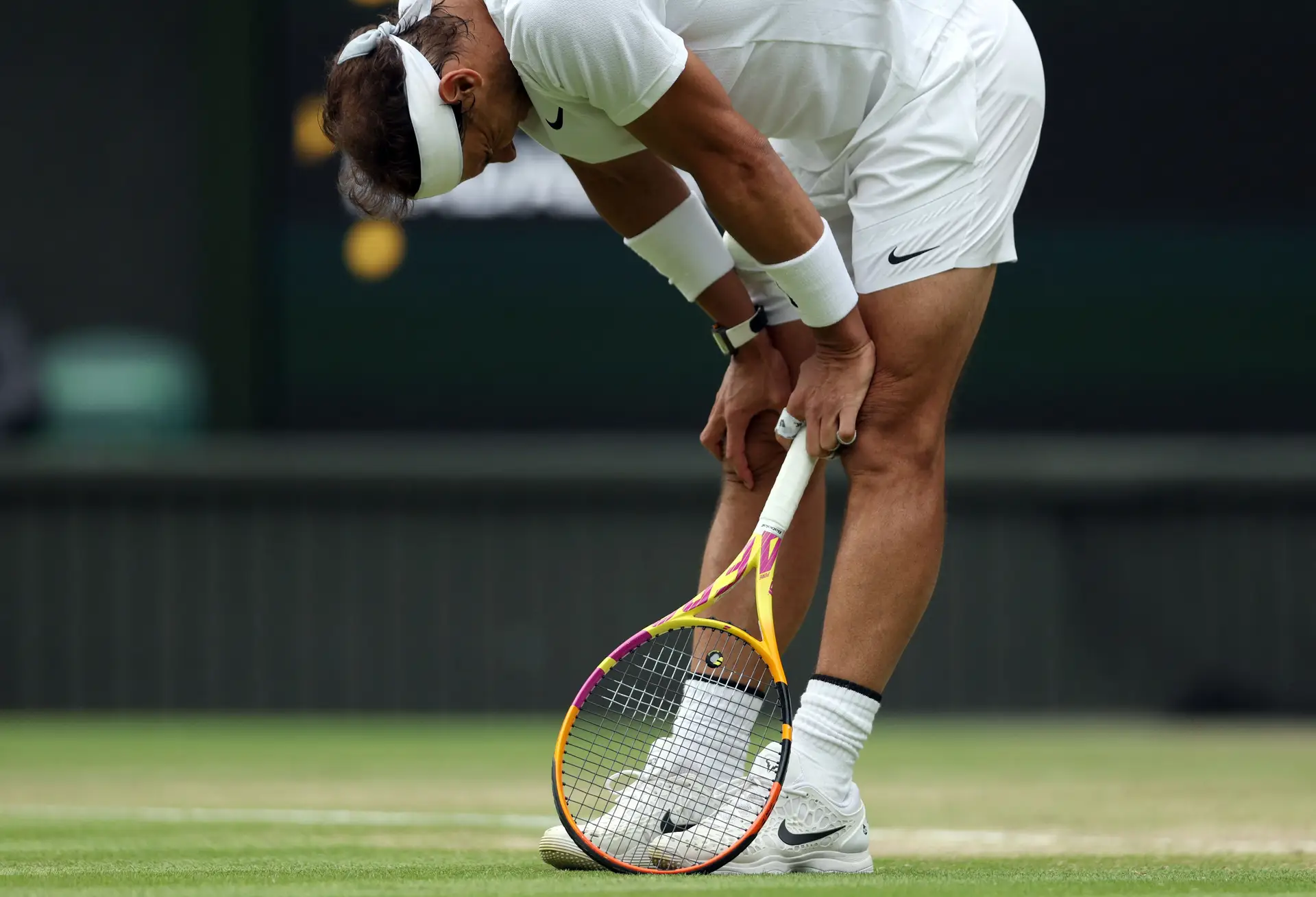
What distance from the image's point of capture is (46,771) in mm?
4359

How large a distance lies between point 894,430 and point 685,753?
49 centimetres

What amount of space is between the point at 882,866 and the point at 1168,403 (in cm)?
354

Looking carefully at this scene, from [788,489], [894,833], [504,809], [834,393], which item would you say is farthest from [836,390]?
[504,809]

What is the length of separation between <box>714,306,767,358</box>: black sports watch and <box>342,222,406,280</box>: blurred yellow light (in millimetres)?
3132

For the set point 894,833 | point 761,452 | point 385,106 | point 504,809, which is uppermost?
point 385,106

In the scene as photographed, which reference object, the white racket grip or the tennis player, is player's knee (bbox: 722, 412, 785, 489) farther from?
the white racket grip

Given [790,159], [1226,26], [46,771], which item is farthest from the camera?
[1226,26]

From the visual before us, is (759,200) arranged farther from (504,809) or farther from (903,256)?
(504,809)

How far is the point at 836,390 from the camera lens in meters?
2.44

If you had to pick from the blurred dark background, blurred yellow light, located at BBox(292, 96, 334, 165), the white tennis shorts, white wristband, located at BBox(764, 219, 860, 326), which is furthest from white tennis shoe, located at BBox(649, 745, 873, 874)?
blurred yellow light, located at BBox(292, 96, 334, 165)

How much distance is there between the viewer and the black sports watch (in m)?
2.70

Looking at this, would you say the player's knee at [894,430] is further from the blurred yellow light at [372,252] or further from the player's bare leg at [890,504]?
the blurred yellow light at [372,252]

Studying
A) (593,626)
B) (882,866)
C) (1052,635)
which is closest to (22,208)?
(593,626)

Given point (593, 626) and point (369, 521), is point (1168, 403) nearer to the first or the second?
point (593, 626)
